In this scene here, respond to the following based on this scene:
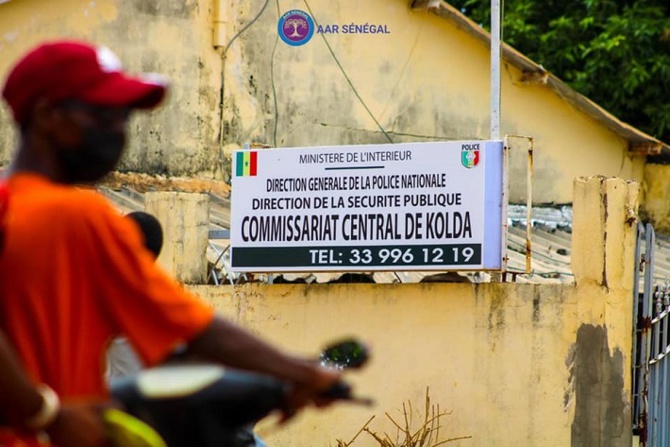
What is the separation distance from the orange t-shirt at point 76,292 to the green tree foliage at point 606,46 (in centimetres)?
1578

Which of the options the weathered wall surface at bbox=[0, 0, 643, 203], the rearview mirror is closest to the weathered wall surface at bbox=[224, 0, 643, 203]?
the weathered wall surface at bbox=[0, 0, 643, 203]

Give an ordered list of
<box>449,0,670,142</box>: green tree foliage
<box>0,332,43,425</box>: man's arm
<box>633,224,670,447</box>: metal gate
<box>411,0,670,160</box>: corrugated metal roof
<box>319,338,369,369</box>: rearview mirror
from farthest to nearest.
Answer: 1. <box>449,0,670,142</box>: green tree foliage
2. <box>411,0,670,160</box>: corrugated metal roof
3. <box>633,224,670,447</box>: metal gate
4. <box>319,338,369,369</box>: rearview mirror
5. <box>0,332,43,425</box>: man's arm

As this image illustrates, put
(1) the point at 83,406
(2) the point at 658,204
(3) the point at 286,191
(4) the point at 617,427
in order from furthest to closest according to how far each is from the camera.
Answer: (2) the point at 658,204 → (3) the point at 286,191 → (4) the point at 617,427 → (1) the point at 83,406

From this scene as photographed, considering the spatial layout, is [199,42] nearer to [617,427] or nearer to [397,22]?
[397,22]

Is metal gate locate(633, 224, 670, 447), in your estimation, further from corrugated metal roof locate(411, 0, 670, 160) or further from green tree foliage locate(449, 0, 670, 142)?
green tree foliage locate(449, 0, 670, 142)

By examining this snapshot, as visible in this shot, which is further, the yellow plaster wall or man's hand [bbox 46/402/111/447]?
the yellow plaster wall

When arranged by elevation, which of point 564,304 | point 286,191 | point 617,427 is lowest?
point 617,427

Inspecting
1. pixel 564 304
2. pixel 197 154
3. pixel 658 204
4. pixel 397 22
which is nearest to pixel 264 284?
pixel 564 304

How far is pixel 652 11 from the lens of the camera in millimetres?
18641

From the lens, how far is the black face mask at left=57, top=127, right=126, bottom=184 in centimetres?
284

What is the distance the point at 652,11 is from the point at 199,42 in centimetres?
674

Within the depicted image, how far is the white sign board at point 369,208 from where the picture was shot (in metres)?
9.73

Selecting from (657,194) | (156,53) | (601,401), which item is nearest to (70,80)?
(601,401)

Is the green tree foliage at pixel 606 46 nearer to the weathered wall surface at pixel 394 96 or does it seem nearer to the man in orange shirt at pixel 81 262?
the weathered wall surface at pixel 394 96
